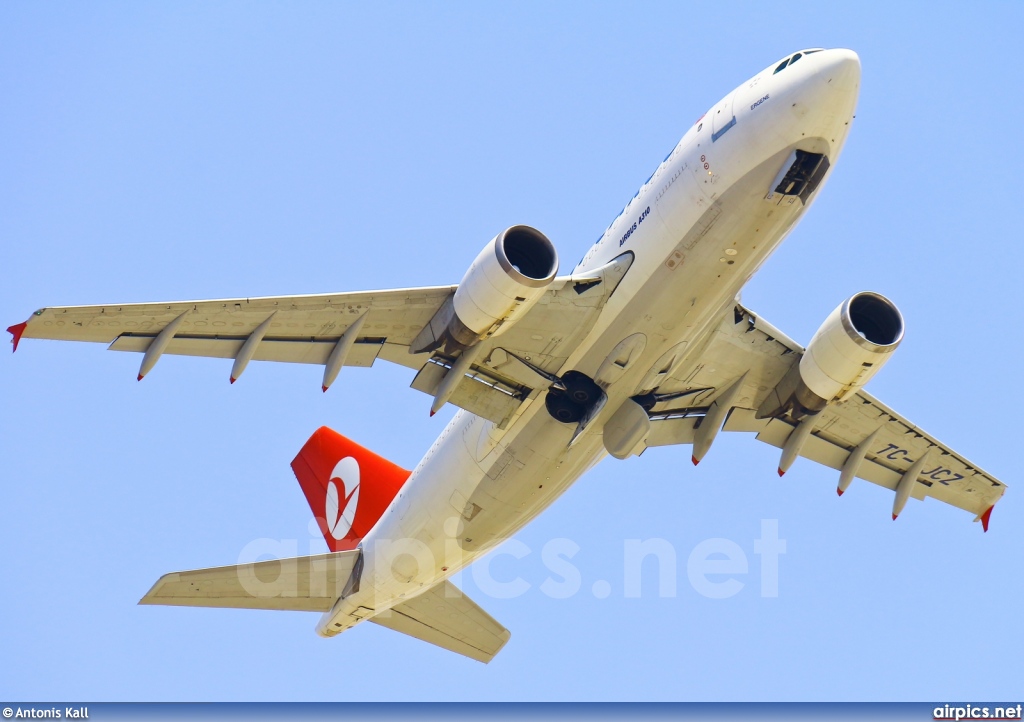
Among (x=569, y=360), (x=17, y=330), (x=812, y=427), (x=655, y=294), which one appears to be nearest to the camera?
(x=17, y=330)

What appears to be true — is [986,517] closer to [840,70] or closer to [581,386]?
[581,386]

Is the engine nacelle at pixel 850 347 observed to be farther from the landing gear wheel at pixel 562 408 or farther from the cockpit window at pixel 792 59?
the cockpit window at pixel 792 59

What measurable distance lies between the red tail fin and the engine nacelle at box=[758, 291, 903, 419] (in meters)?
10.4

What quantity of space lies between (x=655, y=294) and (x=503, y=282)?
277cm

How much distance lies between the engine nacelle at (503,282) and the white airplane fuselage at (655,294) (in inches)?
66.6

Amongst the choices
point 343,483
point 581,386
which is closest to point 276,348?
point 581,386

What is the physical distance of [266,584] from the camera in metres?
26.2

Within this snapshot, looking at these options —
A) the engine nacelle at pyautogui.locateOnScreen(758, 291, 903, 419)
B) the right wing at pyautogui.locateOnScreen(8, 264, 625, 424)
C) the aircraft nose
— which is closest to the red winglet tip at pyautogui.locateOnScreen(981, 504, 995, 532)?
the engine nacelle at pyautogui.locateOnScreen(758, 291, 903, 419)

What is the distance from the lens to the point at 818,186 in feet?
65.7

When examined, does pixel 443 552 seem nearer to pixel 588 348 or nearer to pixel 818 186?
pixel 588 348

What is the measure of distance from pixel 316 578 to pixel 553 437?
7224mm

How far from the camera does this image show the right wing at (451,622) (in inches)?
1108

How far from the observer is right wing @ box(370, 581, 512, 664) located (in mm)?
28141

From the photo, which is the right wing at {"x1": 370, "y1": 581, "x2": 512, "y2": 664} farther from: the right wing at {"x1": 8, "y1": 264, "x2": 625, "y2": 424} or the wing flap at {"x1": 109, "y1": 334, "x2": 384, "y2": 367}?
the wing flap at {"x1": 109, "y1": 334, "x2": 384, "y2": 367}
